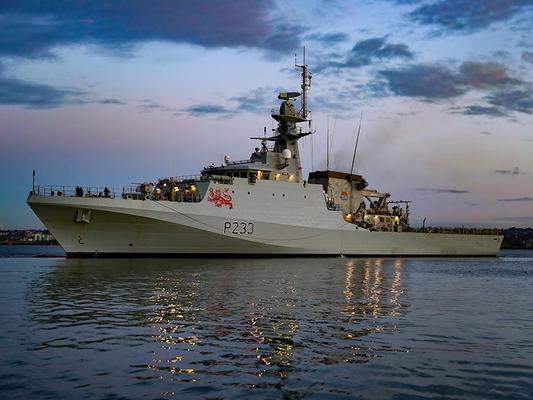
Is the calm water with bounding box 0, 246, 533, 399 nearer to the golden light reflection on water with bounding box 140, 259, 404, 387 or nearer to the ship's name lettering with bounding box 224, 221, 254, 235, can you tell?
the golden light reflection on water with bounding box 140, 259, 404, 387

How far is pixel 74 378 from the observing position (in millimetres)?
4867

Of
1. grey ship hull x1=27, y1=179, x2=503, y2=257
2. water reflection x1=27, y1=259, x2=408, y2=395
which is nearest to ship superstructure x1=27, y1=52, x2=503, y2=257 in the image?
grey ship hull x1=27, y1=179, x2=503, y2=257

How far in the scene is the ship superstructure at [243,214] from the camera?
74.1 ft

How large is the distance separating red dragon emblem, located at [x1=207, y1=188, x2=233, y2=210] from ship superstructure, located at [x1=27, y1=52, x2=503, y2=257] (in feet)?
0.17

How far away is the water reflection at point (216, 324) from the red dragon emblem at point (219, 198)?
1058 cm

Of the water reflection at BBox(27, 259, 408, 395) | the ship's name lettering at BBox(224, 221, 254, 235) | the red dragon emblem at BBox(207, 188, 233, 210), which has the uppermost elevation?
the red dragon emblem at BBox(207, 188, 233, 210)

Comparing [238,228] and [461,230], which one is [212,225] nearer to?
[238,228]

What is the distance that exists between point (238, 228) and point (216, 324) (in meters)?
17.6

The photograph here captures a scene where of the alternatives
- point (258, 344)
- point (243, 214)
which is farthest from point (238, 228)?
point (258, 344)

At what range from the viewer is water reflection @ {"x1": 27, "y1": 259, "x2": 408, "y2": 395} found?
5.38 m

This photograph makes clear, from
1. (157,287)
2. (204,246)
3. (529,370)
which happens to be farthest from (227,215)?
(529,370)

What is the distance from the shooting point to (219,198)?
24.9 m

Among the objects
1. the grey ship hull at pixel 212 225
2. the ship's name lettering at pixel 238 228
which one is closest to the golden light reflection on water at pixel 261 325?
the grey ship hull at pixel 212 225

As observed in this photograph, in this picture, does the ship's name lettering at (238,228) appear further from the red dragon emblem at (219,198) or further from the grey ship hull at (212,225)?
the red dragon emblem at (219,198)
